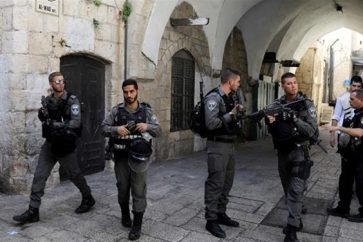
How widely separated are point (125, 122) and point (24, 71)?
2105 millimetres

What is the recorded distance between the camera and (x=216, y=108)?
147 inches

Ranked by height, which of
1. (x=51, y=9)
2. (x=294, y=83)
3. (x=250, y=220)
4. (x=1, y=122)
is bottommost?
(x=250, y=220)

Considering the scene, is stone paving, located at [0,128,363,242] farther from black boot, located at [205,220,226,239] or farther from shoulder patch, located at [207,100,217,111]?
shoulder patch, located at [207,100,217,111]

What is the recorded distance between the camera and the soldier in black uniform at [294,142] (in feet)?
11.9

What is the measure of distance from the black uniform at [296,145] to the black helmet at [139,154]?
1165 millimetres

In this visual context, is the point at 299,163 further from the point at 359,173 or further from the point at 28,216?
the point at 28,216

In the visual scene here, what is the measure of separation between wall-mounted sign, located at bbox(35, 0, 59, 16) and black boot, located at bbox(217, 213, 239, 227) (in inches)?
133

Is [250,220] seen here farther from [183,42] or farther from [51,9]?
[183,42]

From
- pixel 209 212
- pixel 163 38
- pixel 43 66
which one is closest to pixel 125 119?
pixel 209 212

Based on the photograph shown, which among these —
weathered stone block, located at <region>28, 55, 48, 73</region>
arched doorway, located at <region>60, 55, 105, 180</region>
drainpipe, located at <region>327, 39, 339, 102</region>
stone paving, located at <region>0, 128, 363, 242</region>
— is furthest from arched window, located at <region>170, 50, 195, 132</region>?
→ drainpipe, located at <region>327, 39, 339, 102</region>

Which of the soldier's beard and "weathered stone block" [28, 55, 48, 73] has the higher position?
"weathered stone block" [28, 55, 48, 73]

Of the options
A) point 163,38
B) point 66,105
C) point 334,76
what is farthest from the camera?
point 334,76

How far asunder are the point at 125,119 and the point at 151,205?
5.12 ft

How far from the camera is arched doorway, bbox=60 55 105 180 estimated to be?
5.89m
